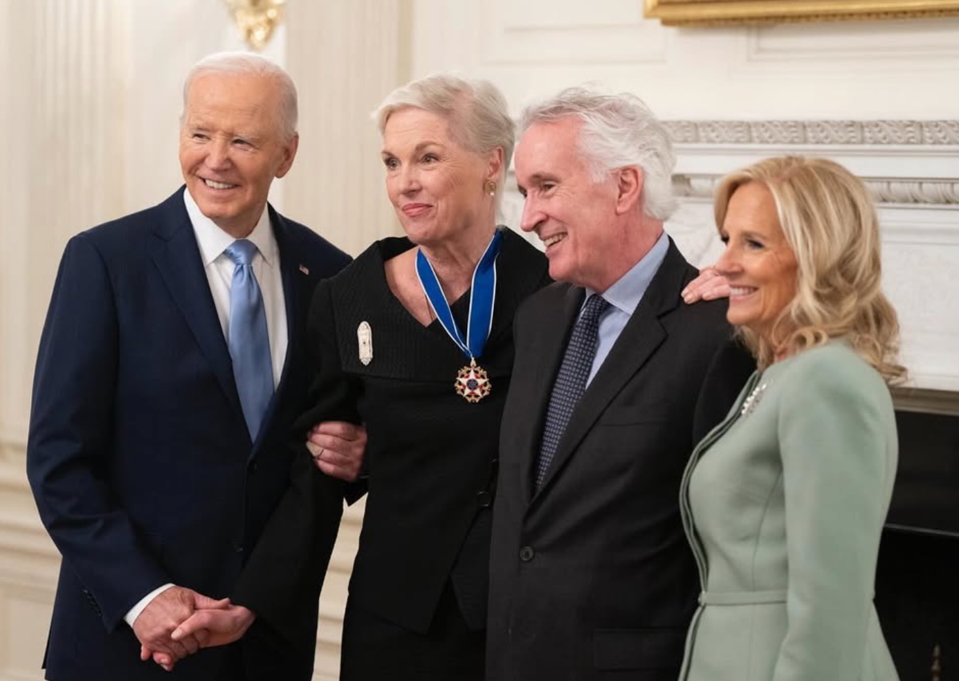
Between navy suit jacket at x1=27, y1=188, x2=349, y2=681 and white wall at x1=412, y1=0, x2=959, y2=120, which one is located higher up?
white wall at x1=412, y1=0, x2=959, y2=120

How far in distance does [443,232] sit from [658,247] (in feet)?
1.61

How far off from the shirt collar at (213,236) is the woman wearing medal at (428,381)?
261mm

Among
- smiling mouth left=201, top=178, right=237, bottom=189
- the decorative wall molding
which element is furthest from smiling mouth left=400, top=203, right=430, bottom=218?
the decorative wall molding

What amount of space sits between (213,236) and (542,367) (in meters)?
0.89

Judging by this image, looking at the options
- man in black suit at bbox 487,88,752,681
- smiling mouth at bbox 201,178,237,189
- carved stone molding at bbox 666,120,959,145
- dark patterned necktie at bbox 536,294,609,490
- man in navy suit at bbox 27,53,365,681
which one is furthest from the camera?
carved stone molding at bbox 666,120,959,145

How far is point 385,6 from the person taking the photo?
184 inches

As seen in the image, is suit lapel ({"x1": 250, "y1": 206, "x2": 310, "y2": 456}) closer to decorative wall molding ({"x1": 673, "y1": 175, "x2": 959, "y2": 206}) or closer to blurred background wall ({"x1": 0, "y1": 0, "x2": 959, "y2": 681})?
decorative wall molding ({"x1": 673, "y1": 175, "x2": 959, "y2": 206})

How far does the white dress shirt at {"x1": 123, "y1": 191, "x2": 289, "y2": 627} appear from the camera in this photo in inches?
123

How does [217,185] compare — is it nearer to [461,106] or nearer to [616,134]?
[461,106]

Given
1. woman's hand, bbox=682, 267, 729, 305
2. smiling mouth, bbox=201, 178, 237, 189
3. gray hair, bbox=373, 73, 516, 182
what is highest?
gray hair, bbox=373, 73, 516, 182

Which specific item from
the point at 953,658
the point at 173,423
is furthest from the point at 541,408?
the point at 953,658

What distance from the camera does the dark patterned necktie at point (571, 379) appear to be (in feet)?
8.35

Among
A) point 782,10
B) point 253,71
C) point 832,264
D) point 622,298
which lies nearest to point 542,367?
point 622,298

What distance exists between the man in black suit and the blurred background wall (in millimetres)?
1515
